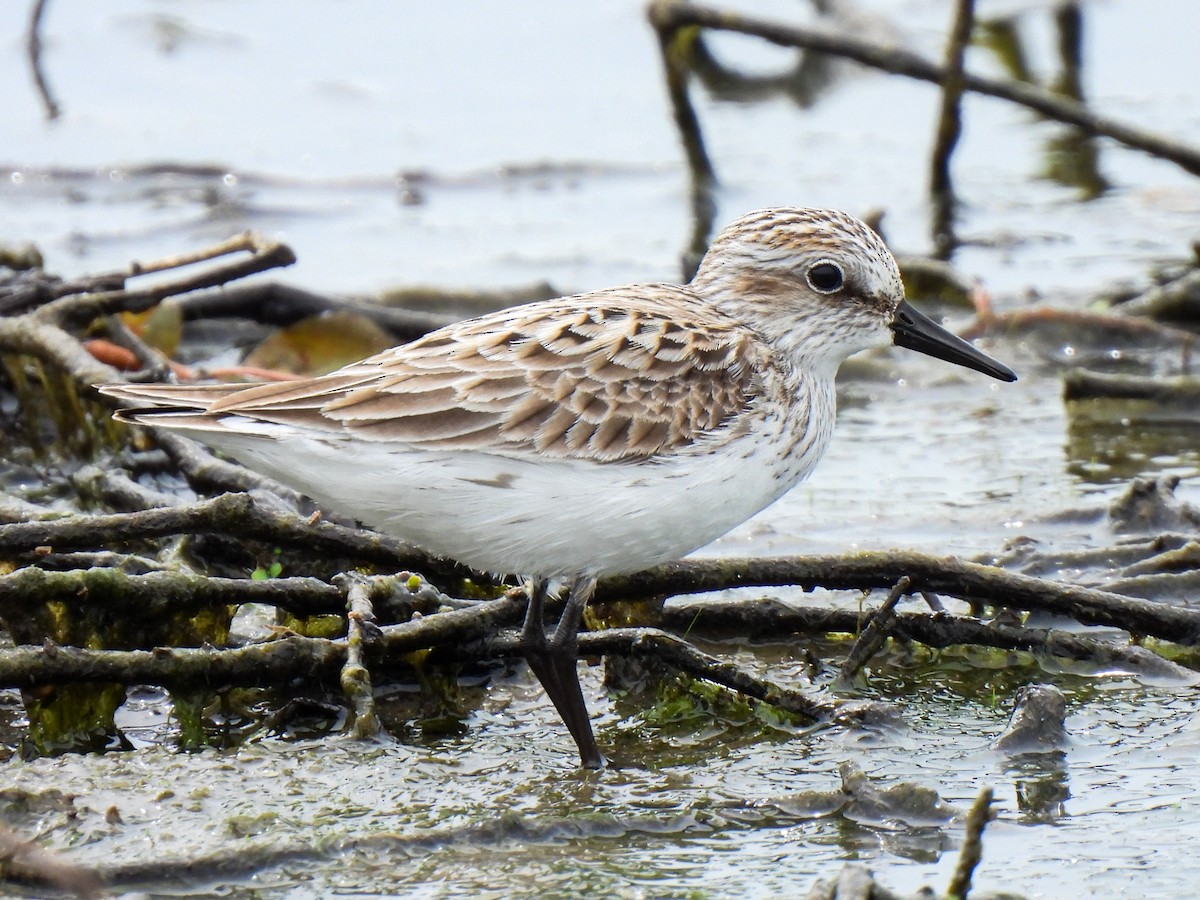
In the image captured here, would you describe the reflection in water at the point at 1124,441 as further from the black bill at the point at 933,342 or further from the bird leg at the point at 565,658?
the bird leg at the point at 565,658

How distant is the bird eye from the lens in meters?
5.20

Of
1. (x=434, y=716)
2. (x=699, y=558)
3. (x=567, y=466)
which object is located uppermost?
(x=567, y=466)

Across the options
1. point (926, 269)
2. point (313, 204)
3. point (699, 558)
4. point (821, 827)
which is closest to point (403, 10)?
point (313, 204)

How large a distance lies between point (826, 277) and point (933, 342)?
0.48 meters

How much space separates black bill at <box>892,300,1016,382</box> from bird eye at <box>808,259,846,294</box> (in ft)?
0.84

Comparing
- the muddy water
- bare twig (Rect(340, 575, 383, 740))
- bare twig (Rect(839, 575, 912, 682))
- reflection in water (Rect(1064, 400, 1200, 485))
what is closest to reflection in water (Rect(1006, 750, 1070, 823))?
the muddy water

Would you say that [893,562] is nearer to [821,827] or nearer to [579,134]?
[821,827]

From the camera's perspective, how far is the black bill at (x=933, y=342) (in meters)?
5.42

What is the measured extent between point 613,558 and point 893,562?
0.94 m

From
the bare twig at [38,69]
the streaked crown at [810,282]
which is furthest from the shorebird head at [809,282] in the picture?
the bare twig at [38,69]

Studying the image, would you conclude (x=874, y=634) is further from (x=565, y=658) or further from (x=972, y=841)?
(x=972, y=841)

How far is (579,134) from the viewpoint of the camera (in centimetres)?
1204

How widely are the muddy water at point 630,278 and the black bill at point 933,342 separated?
2.93 feet

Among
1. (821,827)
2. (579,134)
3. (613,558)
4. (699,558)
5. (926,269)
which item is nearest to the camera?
(821,827)
